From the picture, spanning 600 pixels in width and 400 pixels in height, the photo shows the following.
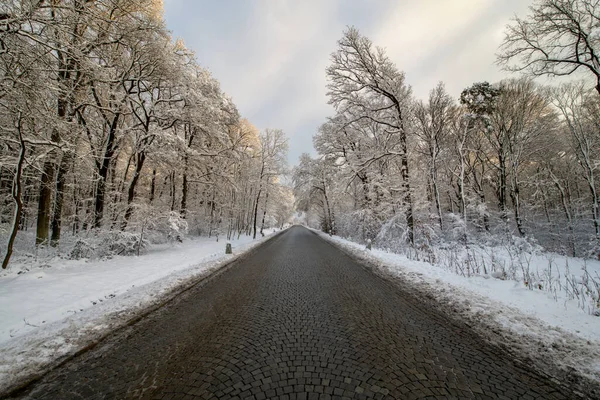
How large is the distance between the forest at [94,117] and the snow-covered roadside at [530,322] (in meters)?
9.21

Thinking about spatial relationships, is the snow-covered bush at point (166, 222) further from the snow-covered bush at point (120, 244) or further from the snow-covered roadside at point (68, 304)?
the snow-covered roadside at point (68, 304)

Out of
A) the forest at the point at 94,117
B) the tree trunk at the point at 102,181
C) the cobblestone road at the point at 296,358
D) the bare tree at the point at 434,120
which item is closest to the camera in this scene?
the cobblestone road at the point at 296,358

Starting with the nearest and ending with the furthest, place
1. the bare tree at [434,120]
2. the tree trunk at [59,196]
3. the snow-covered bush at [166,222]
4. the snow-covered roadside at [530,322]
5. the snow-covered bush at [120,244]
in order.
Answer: the snow-covered roadside at [530,322], the tree trunk at [59,196], the snow-covered bush at [120,244], the snow-covered bush at [166,222], the bare tree at [434,120]

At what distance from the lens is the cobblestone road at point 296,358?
2312mm

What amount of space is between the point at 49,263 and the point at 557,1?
2114 centimetres

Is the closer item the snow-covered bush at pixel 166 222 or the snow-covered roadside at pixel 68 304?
the snow-covered roadside at pixel 68 304

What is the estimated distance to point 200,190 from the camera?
81.1ft

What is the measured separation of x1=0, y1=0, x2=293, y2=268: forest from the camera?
5.44 meters

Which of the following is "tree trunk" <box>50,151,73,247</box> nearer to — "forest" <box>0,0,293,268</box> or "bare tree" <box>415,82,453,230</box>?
"forest" <box>0,0,293,268</box>

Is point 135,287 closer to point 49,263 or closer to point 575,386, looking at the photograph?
point 49,263

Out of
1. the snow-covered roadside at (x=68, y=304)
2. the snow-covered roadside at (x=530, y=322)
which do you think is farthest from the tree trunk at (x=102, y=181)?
the snow-covered roadside at (x=530, y=322)

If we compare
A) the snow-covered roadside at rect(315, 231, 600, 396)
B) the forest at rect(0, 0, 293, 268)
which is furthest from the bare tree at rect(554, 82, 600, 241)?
the forest at rect(0, 0, 293, 268)

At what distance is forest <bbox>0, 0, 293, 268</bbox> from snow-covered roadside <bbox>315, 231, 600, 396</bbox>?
921 centimetres

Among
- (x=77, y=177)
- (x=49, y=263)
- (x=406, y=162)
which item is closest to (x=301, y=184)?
(x=406, y=162)
